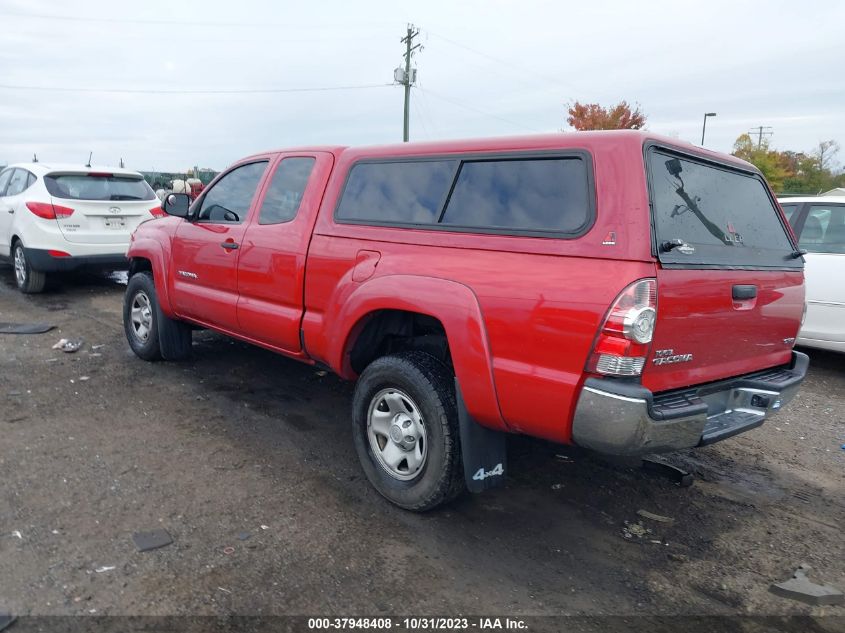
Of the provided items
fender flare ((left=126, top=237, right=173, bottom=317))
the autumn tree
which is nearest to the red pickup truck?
fender flare ((left=126, top=237, right=173, bottom=317))

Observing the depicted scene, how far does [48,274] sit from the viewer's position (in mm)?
9289

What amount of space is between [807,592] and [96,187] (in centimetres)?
926

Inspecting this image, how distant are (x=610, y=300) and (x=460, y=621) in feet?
4.74

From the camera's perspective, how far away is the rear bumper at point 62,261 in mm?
8719

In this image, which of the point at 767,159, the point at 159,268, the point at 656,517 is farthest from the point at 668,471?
the point at 767,159

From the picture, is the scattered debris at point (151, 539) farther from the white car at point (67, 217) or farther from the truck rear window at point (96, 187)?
the truck rear window at point (96, 187)

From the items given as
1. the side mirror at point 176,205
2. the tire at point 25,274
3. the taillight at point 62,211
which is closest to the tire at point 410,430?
the side mirror at point 176,205

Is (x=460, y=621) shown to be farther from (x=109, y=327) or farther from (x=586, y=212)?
(x=109, y=327)

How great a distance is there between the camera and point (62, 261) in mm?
8750

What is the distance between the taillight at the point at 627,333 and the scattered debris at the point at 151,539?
7.10 feet

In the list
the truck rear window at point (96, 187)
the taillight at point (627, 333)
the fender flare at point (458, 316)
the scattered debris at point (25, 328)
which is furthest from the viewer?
the truck rear window at point (96, 187)

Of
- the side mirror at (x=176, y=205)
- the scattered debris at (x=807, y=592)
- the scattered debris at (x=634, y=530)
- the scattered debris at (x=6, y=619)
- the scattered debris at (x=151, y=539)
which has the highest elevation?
the side mirror at (x=176, y=205)

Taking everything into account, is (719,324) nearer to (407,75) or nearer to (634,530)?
(634,530)

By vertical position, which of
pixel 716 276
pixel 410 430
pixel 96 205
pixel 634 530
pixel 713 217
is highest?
pixel 713 217
